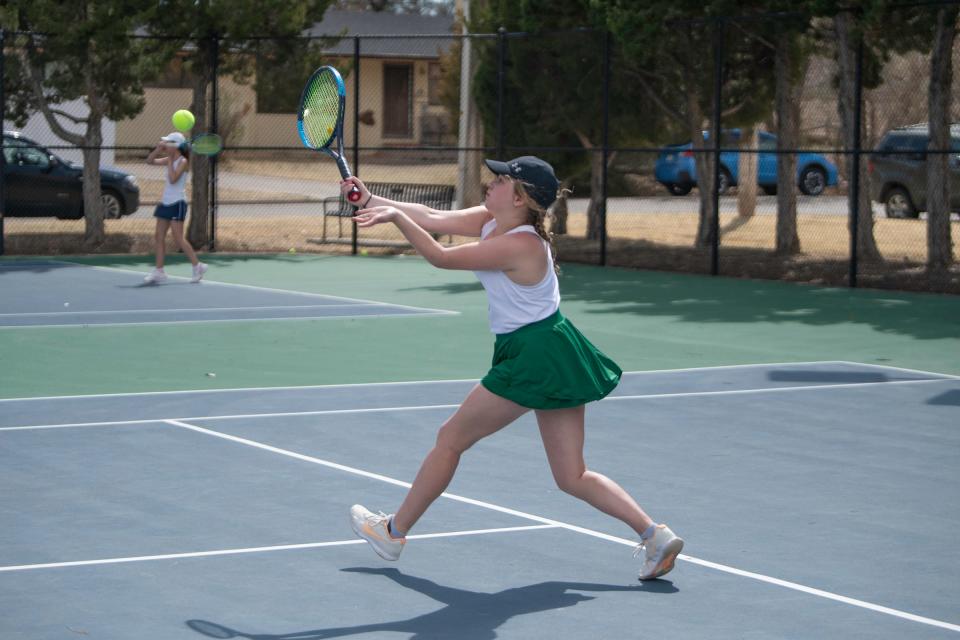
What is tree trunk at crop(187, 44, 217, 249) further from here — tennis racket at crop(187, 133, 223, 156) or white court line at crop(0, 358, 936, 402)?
white court line at crop(0, 358, 936, 402)

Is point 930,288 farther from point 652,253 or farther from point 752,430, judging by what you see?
point 752,430

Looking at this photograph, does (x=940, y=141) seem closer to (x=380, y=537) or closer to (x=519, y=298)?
(x=519, y=298)

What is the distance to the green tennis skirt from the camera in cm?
614

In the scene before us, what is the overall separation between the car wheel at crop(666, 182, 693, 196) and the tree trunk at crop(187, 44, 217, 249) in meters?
16.3

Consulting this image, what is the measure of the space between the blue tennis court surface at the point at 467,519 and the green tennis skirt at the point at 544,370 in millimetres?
760

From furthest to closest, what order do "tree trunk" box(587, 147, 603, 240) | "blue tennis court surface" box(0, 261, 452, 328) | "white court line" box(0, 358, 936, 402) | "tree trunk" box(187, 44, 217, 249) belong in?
1. "tree trunk" box(587, 147, 603, 240)
2. "tree trunk" box(187, 44, 217, 249)
3. "blue tennis court surface" box(0, 261, 452, 328)
4. "white court line" box(0, 358, 936, 402)

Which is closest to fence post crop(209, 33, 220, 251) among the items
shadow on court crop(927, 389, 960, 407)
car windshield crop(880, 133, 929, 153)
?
car windshield crop(880, 133, 929, 153)

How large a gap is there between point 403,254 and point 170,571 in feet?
59.1

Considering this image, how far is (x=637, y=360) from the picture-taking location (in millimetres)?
13008

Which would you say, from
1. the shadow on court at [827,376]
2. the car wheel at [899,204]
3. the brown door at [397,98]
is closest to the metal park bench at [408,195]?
the car wheel at [899,204]

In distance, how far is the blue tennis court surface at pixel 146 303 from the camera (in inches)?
610

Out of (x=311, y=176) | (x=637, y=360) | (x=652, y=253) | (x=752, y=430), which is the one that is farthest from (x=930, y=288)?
(x=311, y=176)

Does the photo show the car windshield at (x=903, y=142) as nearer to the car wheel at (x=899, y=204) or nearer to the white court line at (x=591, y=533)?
the car wheel at (x=899, y=204)

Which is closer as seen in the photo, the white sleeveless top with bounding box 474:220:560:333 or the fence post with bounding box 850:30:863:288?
the white sleeveless top with bounding box 474:220:560:333
